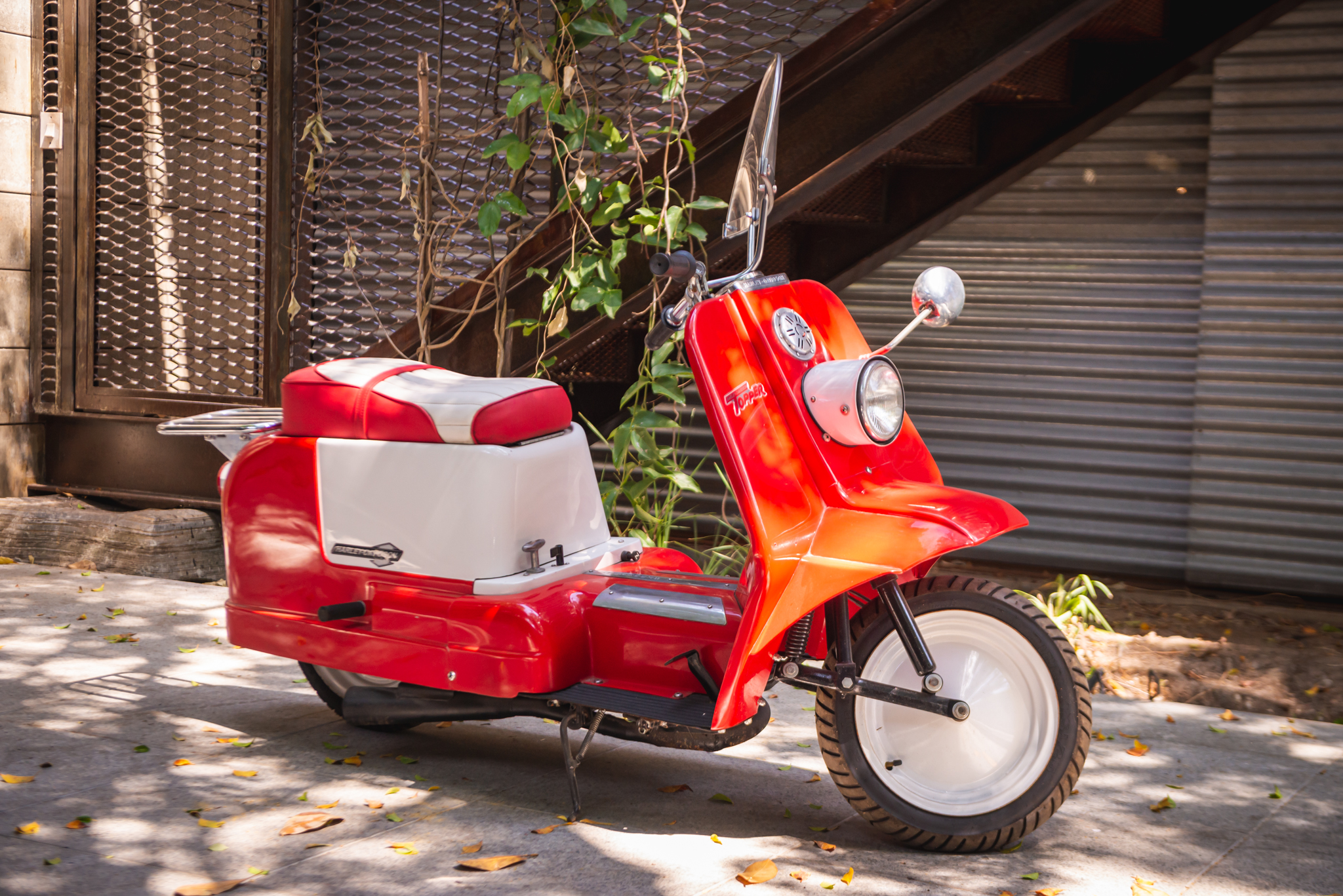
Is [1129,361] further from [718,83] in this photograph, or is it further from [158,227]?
[158,227]

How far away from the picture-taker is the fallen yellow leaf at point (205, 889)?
230cm

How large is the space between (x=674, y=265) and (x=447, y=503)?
2.81ft

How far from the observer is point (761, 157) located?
9.08 feet

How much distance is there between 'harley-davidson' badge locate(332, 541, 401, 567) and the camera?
10.0 feet

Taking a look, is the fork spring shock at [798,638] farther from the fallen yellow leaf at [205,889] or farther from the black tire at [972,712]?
the fallen yellow leaf at [205,889]

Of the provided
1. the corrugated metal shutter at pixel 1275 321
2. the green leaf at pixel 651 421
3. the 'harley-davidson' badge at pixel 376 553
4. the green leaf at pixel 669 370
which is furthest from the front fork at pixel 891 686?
the corrugated metal shutter at pixel 1275 321

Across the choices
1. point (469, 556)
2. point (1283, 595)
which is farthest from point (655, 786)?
point (1283, 595)

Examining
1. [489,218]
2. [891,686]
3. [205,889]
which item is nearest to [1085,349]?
[489,218]

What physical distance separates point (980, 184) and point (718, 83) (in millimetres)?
1335

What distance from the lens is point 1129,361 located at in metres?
5.76

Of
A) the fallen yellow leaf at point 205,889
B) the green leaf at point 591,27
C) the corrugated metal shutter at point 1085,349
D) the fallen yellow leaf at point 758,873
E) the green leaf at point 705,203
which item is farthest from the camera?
the corrugated metal shutter at point 1085,349

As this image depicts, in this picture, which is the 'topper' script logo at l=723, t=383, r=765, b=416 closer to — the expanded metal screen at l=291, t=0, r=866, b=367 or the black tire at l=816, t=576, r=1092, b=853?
the black tire at l=816, t=576, r=1092, b=853

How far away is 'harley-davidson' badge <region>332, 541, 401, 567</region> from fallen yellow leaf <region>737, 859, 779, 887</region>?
47.9 inches

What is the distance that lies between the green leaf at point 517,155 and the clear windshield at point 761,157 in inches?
79.4
